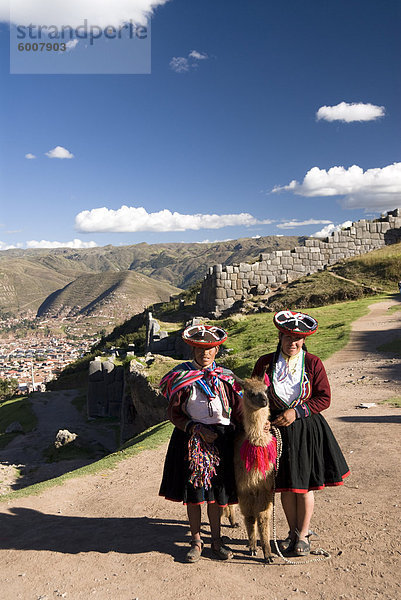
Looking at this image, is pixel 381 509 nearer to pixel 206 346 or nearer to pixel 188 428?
pixel 188 428

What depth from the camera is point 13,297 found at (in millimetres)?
186625

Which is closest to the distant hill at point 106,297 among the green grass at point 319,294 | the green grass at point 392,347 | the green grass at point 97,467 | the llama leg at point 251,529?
the green grass at point 319,294

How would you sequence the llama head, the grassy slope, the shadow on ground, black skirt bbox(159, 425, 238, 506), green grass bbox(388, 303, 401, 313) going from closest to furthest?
the llama head
black skirt bbox(159, 425, 238, 506)
the shadow on ground
green grass bbox(388, 303, 401, 313)
the grassy slope

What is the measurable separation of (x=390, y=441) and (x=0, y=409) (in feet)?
86.5

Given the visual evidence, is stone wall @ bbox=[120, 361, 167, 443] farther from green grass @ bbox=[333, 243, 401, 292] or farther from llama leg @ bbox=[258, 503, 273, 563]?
green grass @ bbox=[333, 243, 401, 292]

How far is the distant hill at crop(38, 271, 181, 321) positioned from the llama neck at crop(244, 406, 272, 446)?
134 m

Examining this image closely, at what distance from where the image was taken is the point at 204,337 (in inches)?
153

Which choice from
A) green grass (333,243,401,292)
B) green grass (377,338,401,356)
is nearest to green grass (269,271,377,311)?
green grass (333,243,401,292)

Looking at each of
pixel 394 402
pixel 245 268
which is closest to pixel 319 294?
pixel 245 268

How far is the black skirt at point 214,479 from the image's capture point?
3.90m

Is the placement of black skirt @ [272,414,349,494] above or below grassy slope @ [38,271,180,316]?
above

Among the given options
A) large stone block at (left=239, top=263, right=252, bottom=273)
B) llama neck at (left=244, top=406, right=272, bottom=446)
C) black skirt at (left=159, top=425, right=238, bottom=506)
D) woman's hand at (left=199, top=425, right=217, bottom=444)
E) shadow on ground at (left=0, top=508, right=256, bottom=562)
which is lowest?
shadow on ground at (left=0, top=508, right=256, bottom=562)

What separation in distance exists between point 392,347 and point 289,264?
15.0 metres

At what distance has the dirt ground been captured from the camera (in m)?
3.51
